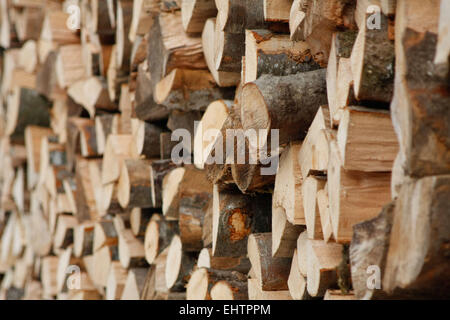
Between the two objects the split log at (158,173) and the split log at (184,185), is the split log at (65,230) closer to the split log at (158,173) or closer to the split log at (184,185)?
the split log at (158,173)

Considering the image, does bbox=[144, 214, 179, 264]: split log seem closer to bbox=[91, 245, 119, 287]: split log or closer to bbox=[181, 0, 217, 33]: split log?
bbox=[91, 245, 119, 287]: split log

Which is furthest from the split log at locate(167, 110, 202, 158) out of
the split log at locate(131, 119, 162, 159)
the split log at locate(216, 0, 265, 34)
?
the split log at locate(216, 0, 265, 34)

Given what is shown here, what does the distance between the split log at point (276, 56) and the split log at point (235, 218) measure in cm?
34

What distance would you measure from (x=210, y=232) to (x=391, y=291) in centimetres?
80

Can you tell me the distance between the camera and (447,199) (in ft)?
2.81

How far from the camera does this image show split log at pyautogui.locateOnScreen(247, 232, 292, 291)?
1.44 metres

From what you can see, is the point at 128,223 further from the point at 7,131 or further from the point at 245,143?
the point at 7,131

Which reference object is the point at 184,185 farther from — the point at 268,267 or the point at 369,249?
the point at 369,249

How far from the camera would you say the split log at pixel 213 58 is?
1.67 meters

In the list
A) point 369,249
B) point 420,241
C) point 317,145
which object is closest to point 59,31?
point 317,145

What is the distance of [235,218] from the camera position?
158 cm

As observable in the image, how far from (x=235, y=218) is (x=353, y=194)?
0.53 metres
